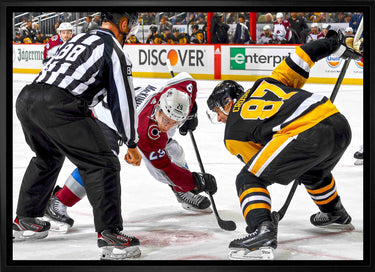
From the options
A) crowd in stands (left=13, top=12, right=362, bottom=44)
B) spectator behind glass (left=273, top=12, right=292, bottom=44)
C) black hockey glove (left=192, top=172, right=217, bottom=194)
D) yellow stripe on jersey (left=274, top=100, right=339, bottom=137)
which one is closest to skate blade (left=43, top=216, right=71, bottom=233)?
black hockey glove (left=192, top=172, right=217, bottom=194)

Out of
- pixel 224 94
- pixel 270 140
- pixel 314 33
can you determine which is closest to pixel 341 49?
pixel 224 94

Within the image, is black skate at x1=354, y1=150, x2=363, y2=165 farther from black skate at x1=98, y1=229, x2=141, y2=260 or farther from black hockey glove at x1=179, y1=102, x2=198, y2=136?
black skate at x1=98, y1=229, x2=141, y2=260

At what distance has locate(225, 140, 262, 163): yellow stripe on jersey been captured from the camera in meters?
2.49

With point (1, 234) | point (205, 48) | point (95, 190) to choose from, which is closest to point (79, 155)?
point (95, 190)

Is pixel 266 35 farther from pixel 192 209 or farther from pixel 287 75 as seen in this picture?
pixel 287 75

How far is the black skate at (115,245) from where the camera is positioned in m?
2.26

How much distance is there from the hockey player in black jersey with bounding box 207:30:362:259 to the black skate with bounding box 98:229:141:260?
38 cm

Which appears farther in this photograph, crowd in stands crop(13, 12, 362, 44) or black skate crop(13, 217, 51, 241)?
crowd in stands crop(13, 12, 362, 44)

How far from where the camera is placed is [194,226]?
2.91 meters

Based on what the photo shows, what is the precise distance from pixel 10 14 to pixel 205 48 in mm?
8839

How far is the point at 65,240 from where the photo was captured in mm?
2609

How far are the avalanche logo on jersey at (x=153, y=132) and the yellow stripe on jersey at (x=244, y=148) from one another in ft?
1.42

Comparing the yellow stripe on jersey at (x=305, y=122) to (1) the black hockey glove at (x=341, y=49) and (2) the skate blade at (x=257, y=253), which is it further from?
(1) the black hockey glove at (x=341, y=49)
